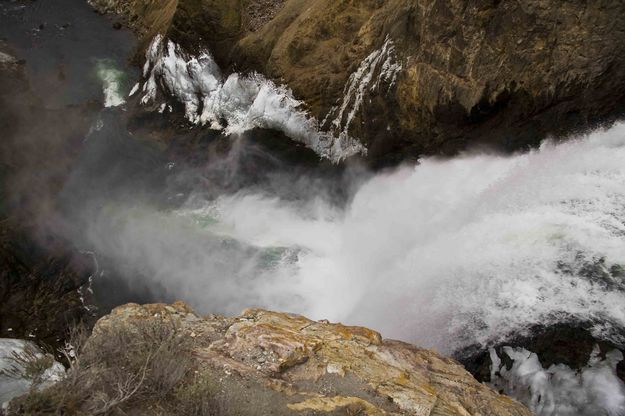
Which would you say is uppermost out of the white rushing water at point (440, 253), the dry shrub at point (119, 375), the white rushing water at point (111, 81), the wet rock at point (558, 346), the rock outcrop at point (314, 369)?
the white rushing water at point (111, 81)

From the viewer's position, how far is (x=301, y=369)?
5.42 meters

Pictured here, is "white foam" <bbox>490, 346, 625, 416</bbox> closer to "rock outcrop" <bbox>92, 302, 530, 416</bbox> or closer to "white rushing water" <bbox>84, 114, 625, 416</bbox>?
"white rushing water" <bbox>84, 114, 625, 416</bbox>

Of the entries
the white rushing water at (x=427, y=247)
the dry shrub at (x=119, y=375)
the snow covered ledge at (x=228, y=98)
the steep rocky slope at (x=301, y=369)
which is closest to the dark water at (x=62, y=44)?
the snow covered ledge at (x=228, y=98)

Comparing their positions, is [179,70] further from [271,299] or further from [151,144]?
[271,299]

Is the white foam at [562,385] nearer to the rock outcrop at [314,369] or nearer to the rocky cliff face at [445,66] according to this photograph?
the rock outcrop at [314,369]

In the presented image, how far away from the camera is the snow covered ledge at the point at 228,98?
1282cm

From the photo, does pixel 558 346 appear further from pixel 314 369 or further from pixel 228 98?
pixel 228 98

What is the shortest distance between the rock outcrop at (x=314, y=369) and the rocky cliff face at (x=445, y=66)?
17.2 feet

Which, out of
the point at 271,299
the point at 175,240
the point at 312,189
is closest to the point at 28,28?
the point at 175,240

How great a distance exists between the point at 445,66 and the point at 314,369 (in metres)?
6.92

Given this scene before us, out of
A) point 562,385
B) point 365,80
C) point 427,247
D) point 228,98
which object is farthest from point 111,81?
point 562,385

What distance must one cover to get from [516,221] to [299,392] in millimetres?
4742

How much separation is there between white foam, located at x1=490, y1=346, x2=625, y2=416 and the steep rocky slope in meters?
0.46

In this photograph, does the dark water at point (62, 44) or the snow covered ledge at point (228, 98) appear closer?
the snow covered ledge at point (228, 98)
